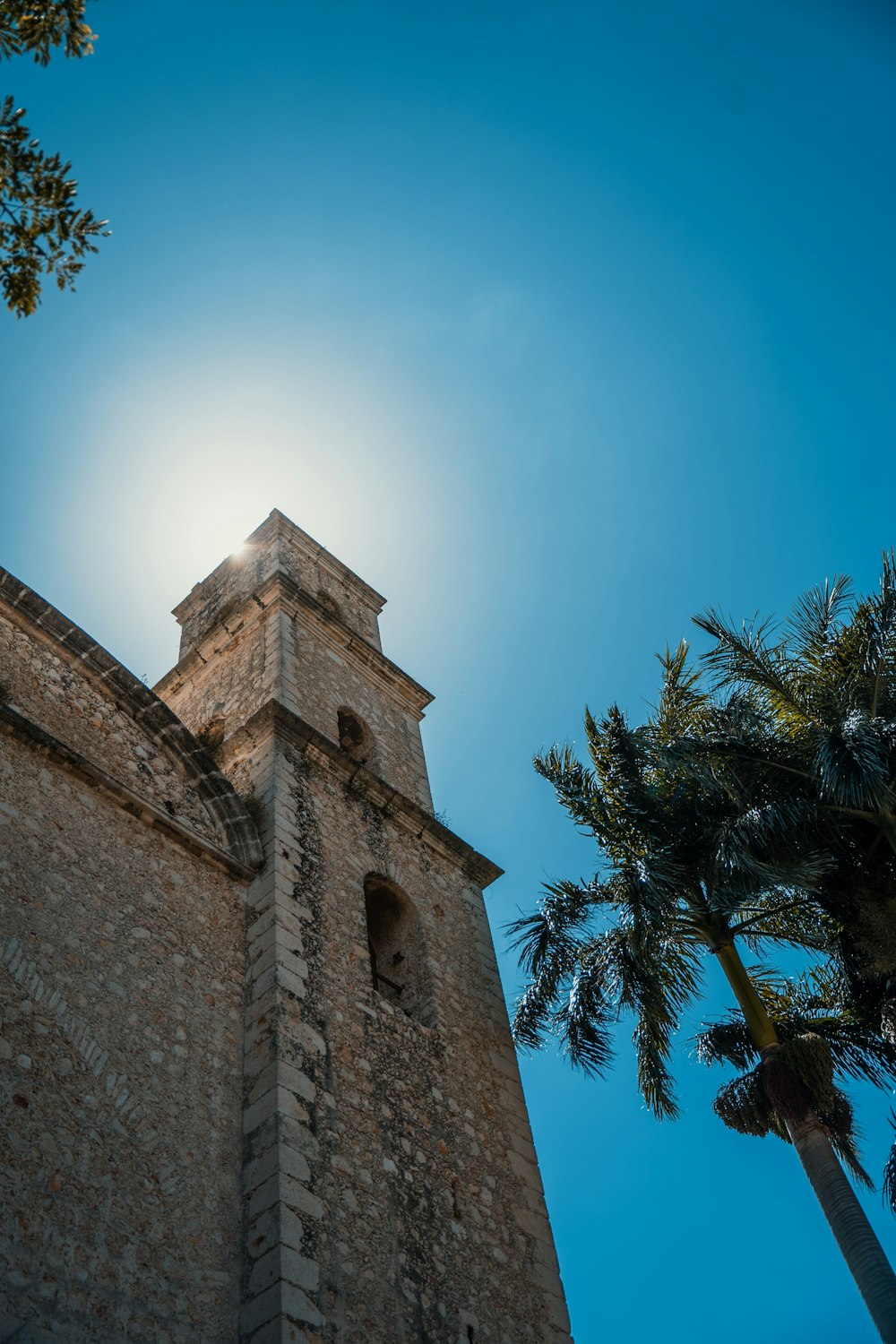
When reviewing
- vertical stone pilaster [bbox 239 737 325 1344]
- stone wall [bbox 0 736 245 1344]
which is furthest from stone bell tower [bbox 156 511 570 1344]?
stone wall [bbox 0 736 245 1344]

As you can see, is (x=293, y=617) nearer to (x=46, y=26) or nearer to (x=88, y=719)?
(x=88, y=719)

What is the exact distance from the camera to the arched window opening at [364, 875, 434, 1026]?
10641 millimetres

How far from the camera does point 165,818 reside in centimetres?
932

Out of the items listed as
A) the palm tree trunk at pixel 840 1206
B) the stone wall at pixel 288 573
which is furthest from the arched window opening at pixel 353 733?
the palm tree trunk at pixel 840 1206

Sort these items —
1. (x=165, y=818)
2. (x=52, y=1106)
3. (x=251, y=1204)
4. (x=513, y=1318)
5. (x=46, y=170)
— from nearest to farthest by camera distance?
(x=46, y=170) → (x=52, y=1106) → (x=251, y=1204) → (x=513, y=1318) → (x=165, y=818)

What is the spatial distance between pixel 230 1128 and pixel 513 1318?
9.41ft

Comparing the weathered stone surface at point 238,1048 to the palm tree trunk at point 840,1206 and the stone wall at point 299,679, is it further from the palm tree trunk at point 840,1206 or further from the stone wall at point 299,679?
the palm tree trunk at point 840,1206

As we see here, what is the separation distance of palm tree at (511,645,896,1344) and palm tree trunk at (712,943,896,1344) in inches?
0.6

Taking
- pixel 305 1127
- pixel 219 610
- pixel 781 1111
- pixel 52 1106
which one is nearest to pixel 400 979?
pixel 305 1127

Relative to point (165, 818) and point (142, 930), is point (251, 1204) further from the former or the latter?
point (165, 818)

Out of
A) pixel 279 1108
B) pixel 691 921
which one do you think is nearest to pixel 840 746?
pixel 691 921

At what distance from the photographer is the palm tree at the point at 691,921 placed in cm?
1019

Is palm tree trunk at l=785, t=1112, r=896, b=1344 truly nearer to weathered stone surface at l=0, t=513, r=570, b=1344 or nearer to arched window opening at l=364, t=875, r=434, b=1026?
weathered stone surface at l=0, t=513, r=570, b=1344

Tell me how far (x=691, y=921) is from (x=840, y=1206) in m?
2.87
